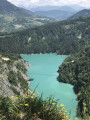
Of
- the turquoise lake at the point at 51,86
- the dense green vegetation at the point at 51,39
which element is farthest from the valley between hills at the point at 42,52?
the turquoise lake at the point at 51,86

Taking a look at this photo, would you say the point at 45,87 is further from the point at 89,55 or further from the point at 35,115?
the point at 35,115

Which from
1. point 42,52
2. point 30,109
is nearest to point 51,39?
point 42,52

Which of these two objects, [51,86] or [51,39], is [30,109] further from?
[51,39]

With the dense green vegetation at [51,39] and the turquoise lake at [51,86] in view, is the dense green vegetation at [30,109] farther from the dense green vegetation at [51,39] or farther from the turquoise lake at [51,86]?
the dense green vegetation at [51,39]

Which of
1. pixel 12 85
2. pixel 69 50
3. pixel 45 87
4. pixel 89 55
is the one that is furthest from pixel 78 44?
pixel 12 85

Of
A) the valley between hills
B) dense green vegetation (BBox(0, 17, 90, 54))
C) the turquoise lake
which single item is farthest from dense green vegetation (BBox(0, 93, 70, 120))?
dense green vegetation (BBox(0, 17, 90, 54))

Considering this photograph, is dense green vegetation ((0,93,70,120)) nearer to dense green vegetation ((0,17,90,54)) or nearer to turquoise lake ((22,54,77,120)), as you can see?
turquoise lake ((22,54,77,120))
